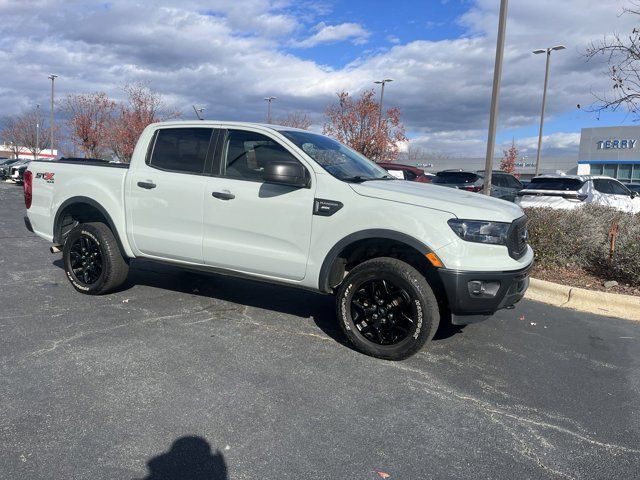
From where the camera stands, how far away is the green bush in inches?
286

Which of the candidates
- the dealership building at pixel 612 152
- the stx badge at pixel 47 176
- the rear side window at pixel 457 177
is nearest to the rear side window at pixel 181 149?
the stx badge at pixel 47 176

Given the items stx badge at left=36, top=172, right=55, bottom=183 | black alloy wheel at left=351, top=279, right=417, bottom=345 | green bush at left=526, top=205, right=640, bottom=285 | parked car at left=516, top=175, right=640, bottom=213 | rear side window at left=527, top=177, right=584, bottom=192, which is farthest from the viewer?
rear side window at left=527, top=177, right=584, bottom=192

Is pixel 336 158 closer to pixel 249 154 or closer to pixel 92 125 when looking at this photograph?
pixel 249 154

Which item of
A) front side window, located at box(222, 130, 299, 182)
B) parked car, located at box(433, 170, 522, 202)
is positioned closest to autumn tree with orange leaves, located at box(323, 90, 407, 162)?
parked car, located at box(433, 170, 522, 202)

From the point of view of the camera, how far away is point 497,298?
13.7 feet

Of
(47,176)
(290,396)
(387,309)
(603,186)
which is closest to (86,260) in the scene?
(47,176)

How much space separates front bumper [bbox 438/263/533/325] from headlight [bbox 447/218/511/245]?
26 centimetres

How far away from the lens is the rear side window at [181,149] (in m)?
5.30

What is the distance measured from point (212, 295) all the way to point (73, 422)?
3.02 metres

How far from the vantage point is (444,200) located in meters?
4.25

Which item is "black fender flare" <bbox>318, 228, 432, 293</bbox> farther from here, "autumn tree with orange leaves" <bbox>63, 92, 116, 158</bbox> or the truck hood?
"autumn tree with orange leaves" <bbox>63, 92, 116, 158</bbox>

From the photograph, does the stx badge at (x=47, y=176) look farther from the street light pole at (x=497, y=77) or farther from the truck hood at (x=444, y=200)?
the street light pole at (x=497, y=77)

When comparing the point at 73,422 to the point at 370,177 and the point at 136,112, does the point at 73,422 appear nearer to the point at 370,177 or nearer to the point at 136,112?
the point at 370,177

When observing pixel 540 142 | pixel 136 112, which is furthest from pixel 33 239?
pixel 136 112
